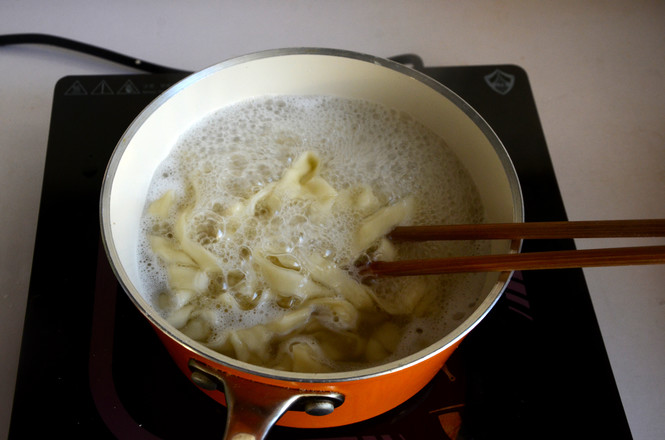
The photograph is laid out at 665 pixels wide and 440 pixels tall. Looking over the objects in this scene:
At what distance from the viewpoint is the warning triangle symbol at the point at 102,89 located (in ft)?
3.29

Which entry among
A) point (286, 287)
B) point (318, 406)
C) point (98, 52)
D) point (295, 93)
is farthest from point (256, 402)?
point (98, 52)

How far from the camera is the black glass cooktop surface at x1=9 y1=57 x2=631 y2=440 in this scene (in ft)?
2.42

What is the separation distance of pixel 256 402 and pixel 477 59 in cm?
90

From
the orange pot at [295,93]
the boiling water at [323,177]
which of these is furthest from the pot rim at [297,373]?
the boiling water at [323,177]

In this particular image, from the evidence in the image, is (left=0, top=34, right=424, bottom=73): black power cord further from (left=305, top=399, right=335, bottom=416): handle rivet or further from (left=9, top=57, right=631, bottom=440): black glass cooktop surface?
(left=305, top=399, right=335, bottom=416): handle rivet

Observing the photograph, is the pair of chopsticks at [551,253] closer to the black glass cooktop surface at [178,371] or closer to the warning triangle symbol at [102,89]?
the black glass cooktop surface at [178,371]

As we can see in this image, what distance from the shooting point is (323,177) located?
0.87 metres

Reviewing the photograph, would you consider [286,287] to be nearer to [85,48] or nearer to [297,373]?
[297,373]

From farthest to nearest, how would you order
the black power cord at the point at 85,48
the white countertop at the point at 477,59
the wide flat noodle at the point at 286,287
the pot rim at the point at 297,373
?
the black power cord at the point at 85,48
the white countertop at the point at 477,59
the wide flat noodle at the point at 286,287
the pot rim at the point at 297,373

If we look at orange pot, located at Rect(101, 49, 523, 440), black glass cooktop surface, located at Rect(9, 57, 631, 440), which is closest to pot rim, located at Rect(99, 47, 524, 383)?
orange pot, located at Rect(101, 49, 523, 440)

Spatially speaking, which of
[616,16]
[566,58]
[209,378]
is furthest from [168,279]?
[616,16]

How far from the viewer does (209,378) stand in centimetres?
60

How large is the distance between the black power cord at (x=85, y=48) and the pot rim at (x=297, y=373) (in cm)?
34

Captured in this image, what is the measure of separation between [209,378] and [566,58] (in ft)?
3.33
